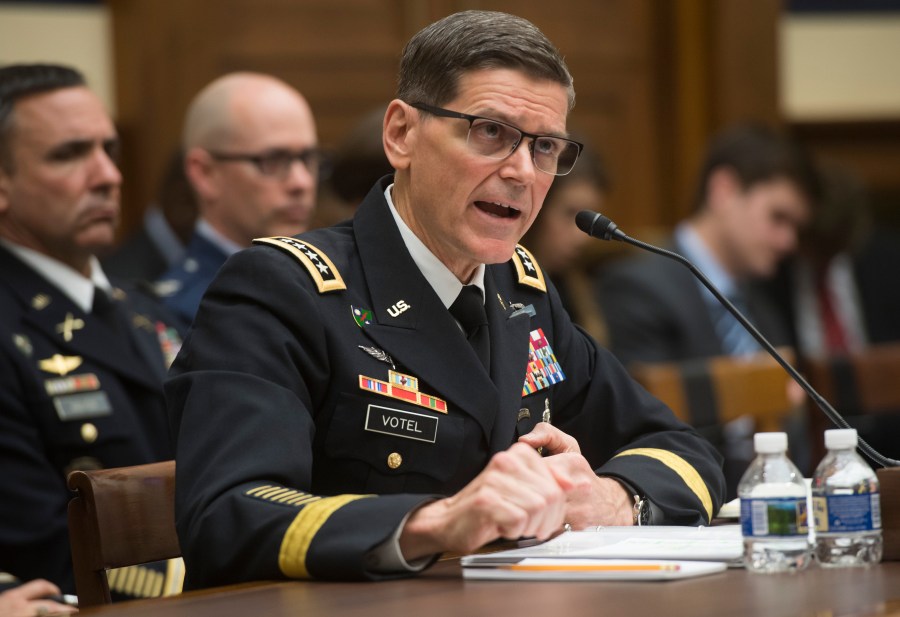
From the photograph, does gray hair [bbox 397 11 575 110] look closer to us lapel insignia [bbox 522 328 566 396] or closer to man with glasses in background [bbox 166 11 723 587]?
man with glasses in background [bbox 166 11 723 587]

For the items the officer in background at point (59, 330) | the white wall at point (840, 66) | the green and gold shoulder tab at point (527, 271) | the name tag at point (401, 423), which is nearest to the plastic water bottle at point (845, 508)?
the name tag at point (401, 423)

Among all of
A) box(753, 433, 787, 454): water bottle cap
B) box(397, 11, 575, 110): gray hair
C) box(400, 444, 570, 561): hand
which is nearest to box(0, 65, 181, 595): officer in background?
box(397, 11, 575, 110): gray hair

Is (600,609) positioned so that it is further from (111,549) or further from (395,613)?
(111,549)

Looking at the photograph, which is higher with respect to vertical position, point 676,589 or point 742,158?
point 742,158

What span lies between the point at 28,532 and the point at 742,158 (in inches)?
119

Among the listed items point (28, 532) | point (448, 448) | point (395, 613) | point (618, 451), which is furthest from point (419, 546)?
point (28, 532)

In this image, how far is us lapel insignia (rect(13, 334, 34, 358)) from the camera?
281 cm

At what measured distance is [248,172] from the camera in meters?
3.77

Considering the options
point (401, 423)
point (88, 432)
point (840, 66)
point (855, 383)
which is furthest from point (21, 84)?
point (840, 66)

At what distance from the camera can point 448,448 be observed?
2.01 metres

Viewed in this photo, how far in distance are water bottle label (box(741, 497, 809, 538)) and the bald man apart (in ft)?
7.41

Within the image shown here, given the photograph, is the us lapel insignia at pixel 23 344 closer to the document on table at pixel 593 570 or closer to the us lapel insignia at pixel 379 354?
the us lapel insignia at pixel 379 354

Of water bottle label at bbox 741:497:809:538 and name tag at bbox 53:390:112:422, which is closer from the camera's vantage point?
water bottle label at bbox 741:497:809:538

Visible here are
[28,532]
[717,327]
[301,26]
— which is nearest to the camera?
[28,532]
